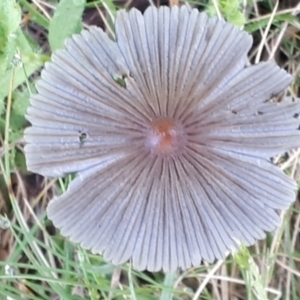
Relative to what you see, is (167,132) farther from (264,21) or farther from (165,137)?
(264,21)

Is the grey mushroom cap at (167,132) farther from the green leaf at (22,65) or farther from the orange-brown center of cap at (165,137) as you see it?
the green leaf at (22,65)

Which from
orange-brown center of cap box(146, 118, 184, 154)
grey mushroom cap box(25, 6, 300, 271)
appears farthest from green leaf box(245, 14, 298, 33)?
orange-brown center of cap box(146, 118, 184, 154)

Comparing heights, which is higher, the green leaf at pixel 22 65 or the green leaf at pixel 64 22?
the green leaf at pixel 64 22

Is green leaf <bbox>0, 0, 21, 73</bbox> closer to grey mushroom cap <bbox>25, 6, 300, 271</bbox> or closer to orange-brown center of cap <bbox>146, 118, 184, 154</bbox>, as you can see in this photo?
grey mushroom cap <bbox>25, 6, 300, 271</bbox>

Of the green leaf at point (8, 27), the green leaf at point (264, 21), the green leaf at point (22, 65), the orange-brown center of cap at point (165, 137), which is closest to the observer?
the orange-brown center of cap at point (165, 137)

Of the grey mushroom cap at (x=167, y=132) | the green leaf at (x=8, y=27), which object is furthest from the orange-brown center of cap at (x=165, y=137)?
the green leaf at (x=8, y=27)

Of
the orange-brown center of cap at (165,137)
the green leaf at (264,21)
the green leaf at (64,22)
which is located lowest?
the orange-brown center of cap at (165,137)

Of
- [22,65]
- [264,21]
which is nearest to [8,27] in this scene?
[22,65]
